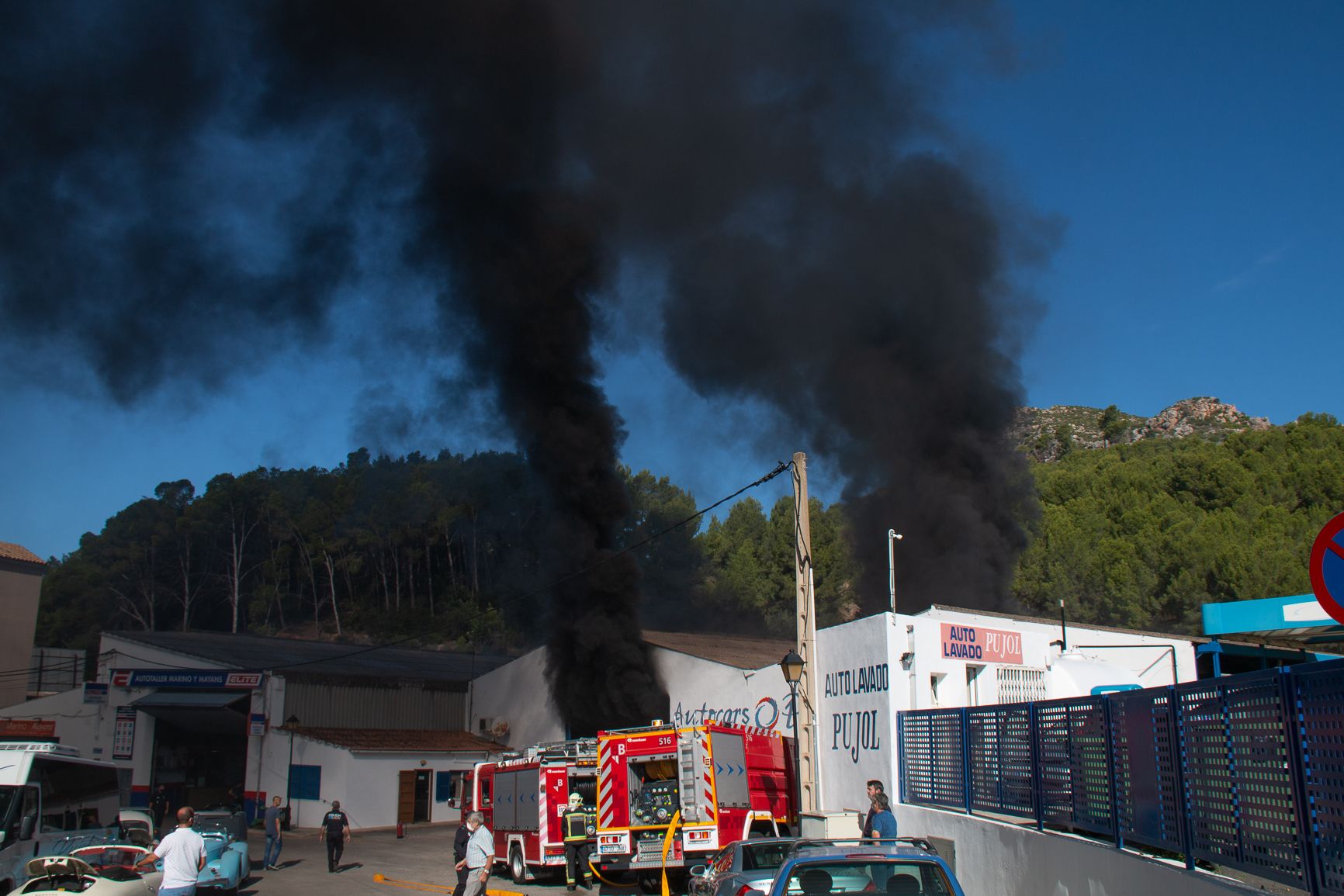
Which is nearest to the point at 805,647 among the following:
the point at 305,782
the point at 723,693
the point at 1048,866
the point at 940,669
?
A: the point at 940,669

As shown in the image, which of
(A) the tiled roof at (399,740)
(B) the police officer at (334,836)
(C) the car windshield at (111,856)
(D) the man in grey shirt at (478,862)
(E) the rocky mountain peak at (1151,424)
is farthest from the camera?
(E) the rocky mountain peak at (1151,424)

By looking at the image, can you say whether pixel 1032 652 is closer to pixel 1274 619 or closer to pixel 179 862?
pixel 1274 619

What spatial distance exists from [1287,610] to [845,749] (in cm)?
684

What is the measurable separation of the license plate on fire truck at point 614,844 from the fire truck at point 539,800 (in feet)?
6.14

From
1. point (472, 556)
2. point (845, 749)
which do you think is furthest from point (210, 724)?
point (472, 556)

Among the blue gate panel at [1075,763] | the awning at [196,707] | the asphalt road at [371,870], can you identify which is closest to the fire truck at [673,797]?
the asphalt road at [371,870]

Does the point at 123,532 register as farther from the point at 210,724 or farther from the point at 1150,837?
the point at 1150,837

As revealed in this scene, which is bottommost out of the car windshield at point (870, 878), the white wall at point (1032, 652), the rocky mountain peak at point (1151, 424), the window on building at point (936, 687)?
the car windshield at point (870, 878)

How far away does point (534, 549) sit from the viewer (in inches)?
2616

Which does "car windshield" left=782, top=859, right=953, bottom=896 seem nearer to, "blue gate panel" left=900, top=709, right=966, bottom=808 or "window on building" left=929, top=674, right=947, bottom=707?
"blue gate panel" left=900, top=709, right=966, bottom=808

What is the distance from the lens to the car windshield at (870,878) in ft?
20.4

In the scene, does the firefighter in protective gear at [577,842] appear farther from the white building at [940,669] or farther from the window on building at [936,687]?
the window on building at [936,687]

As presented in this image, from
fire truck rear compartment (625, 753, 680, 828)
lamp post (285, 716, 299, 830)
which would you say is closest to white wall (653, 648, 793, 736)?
fire truck rear compartment (625, 753, 680, 828)

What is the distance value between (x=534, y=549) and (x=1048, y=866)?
58693 mm
